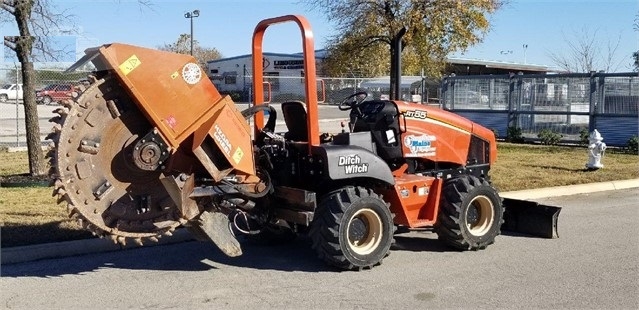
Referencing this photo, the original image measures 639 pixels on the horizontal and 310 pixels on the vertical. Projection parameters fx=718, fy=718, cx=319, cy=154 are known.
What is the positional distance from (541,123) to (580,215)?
12192 millimetres

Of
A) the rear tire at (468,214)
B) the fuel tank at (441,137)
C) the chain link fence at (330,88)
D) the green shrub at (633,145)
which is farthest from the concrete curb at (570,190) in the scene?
the chain link fence at (330,88)

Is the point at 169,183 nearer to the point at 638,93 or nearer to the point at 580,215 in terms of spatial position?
the point at 580,215

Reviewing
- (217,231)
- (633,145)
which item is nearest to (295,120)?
(217,231)

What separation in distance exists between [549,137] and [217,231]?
1615 centimetres

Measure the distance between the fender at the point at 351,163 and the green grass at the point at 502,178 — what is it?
9.68 feet

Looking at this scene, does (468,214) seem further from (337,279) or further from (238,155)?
(238,155)

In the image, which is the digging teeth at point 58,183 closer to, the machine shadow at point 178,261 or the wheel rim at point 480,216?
the machine shadow at point 178,261

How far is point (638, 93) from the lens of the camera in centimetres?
1961

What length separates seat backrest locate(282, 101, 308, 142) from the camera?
698 cm

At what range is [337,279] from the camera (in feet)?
21.1

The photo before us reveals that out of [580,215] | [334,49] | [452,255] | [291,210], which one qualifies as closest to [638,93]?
[334,49]

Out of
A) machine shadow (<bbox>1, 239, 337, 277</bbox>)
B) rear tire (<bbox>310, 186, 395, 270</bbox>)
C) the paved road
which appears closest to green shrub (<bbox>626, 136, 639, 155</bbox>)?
the paved road

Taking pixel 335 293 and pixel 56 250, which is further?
pixel 56 250

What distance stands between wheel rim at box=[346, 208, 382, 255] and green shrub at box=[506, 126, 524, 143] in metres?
15.8
